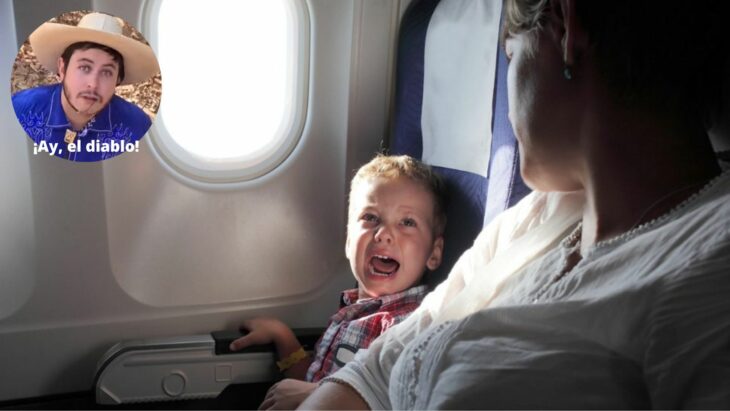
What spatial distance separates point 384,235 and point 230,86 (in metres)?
0.66

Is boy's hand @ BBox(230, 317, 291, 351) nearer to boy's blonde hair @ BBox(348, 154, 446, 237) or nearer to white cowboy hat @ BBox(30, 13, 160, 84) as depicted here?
boy's blonde hair @ BBox(348, 154, 446, 237)

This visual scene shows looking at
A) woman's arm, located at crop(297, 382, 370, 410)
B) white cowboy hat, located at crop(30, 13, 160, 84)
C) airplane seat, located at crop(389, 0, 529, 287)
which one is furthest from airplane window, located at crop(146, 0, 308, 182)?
woman's arm, located at crop(297, 382, 370, 410)

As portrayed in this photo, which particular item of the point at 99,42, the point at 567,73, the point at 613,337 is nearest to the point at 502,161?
the point at 567,73

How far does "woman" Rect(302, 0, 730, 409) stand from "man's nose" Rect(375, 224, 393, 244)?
2.33ft

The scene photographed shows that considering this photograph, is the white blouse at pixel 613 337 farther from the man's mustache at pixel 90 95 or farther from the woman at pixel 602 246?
the man's mustache at pixel 90 95

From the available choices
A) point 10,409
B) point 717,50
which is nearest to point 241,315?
point 10,409

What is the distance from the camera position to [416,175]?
75.7 inches

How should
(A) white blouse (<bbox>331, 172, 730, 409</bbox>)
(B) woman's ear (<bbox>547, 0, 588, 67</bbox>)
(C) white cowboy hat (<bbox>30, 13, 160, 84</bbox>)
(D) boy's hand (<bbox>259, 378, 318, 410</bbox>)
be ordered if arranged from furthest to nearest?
(C) white cowboy hat (<bbox>30, 13, 160, 84</bbox>) < (D) boy's hand (<bbox>259, 378, 318, 410</bbox>) < (B) woman's ear (<bbox>547, 0, 588, 67</bbox>) < (A) white blouse (<bbox>331, 172, 730, 409</bbox>)

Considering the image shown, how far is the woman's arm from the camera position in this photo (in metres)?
1.21

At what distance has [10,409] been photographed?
199cm

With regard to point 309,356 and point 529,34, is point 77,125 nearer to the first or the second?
point 309,356

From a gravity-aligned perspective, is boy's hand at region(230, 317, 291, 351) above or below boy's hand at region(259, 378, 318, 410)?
below

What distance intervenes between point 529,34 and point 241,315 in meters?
1.51

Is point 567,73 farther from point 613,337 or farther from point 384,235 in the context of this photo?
point 384,235
